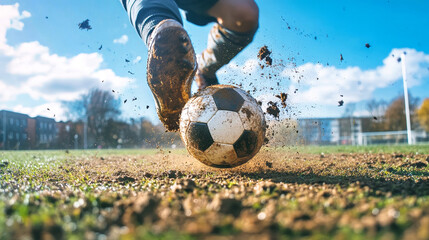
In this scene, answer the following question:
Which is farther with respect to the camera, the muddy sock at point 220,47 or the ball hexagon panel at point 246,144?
the muddy sock at point 220,47

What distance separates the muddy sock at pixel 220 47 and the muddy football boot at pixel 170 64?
1.61 ft

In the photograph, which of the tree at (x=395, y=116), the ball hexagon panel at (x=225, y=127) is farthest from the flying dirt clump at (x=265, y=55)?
the tree at (x=395, y=116)

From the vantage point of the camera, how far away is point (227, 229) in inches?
53.2

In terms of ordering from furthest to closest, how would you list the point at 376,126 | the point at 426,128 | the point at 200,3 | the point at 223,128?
the point at 376,126, the point at 426,128, the point at 200,3, the point at 223,128

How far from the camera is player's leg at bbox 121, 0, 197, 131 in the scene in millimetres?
3869

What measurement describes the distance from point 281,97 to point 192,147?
1613mm

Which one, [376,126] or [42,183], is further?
[376,126]

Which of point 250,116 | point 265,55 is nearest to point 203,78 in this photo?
point 265,55

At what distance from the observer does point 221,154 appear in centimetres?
359

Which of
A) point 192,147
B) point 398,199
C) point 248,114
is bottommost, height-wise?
point 398,199

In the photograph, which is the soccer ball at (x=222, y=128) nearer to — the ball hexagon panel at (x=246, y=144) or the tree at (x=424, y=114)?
the ball hexagon panel at (x=246, y=144)

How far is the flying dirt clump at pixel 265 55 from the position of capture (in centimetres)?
446

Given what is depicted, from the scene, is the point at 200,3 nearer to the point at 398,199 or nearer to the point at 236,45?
the point at 236,45

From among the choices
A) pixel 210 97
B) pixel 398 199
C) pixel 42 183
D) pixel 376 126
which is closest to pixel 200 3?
pixel 210 97
